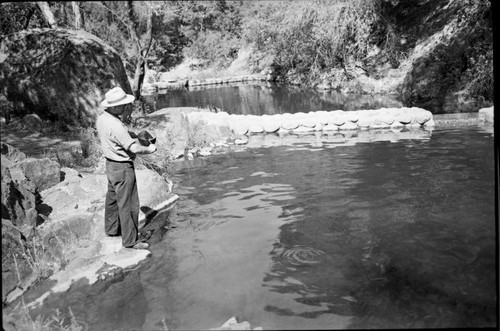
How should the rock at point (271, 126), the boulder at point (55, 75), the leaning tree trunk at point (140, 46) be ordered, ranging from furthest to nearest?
the leaning tree trunk at point (140, 46), the rock at point (271, 126), the boulder at point (55, 75)

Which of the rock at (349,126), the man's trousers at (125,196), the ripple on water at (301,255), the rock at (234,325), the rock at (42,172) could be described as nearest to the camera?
the rock at (234,325)

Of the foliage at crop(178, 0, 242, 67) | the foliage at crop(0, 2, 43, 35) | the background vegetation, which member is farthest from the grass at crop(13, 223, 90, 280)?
the foliage at crop(178, 0, 242, 67)

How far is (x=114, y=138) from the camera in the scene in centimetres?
529

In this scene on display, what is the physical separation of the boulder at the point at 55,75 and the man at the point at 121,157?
6.25 meters

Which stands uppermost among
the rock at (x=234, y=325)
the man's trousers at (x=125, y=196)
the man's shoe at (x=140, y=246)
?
the man's trousers at (x=125, y=196)

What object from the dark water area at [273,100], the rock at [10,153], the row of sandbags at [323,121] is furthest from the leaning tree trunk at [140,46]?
the rock at [10,153]

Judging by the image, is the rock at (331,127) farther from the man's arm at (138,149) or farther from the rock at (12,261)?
the rock at (12,261)

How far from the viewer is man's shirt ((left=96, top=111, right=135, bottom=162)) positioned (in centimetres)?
526

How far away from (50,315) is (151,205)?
9.69 ft

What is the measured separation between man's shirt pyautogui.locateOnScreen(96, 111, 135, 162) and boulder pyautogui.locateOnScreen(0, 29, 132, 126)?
6295 millimetres

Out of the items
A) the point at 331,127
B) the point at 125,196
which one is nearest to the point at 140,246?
the point at 125,196

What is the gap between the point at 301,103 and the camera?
1997 centimetres

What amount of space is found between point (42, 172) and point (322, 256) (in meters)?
4.43

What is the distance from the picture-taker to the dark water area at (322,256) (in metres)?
3.91
